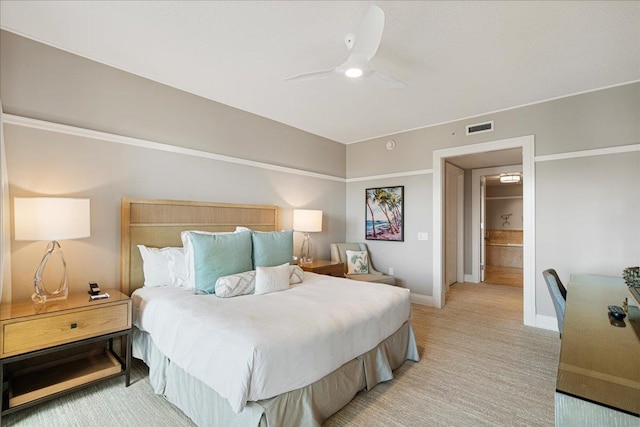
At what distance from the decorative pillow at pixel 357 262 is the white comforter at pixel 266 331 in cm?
204

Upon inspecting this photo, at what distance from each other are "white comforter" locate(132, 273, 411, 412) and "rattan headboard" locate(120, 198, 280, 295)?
293 mm

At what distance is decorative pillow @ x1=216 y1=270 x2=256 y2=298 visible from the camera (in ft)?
8.16

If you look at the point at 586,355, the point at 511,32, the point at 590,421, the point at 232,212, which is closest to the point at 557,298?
the point at 586,355

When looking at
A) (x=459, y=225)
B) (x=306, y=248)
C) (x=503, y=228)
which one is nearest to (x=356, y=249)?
(x=306, y=248)

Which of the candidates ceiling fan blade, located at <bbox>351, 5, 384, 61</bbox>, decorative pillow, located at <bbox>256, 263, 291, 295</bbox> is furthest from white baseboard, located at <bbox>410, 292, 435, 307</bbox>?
ceiling fan blade, located at <bbox>351, 5, 384, 61</bbox>

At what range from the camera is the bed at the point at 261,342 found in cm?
160

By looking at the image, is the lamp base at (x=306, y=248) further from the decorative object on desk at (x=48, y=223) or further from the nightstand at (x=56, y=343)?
the decorative object on desk at (x=48, y=223)

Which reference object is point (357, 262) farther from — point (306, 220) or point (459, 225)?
point (459, 225)

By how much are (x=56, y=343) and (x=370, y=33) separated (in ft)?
9.88

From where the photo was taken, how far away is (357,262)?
15.9 feet

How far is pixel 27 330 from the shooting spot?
1.98 metres

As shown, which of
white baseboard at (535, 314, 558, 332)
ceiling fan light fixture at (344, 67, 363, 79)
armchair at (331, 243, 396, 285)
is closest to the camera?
ceiling fan light fixture at (344, 67, 363, 79)

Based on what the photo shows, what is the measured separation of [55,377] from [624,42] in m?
5.30

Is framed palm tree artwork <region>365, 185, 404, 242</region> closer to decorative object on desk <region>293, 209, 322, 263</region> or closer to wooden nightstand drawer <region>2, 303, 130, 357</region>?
decorative object on desk <region>293, 209, 322, 263</region>
